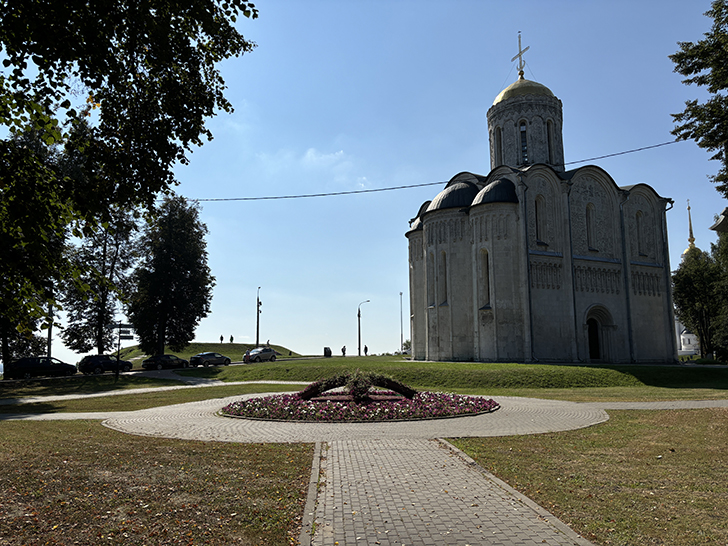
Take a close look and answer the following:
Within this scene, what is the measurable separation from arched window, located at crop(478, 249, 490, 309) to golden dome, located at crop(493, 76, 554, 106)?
51.8 feet

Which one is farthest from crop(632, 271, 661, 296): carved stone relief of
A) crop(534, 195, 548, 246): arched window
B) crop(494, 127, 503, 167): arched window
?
crop(494, 127, 503, 167): arched window

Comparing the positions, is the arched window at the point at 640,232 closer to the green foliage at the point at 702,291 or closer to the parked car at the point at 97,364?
the green foliage at the point at 702,291

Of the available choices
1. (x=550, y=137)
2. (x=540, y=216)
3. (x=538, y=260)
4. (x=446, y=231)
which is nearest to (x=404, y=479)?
(x=538, y=260)

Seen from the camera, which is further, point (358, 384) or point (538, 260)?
point (538, 260)

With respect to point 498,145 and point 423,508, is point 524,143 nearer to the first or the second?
point 498,145

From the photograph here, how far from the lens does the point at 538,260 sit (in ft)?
122

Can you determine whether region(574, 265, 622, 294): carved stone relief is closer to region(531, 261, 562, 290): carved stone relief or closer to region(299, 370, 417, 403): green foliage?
region(531, 261, 562, 290): carved stone relief

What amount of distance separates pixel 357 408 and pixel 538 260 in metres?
26.8

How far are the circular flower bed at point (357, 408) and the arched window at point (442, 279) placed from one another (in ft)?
79.9

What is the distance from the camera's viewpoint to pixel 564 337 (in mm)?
37250

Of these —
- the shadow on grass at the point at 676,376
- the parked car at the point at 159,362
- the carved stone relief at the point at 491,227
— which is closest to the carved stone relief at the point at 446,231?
the carved stone relief at the point at 491,227

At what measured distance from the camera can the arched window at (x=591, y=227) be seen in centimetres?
4009

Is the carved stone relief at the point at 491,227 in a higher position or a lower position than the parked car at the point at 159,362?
higher

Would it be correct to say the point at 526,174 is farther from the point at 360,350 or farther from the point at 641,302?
the point at 360,350
